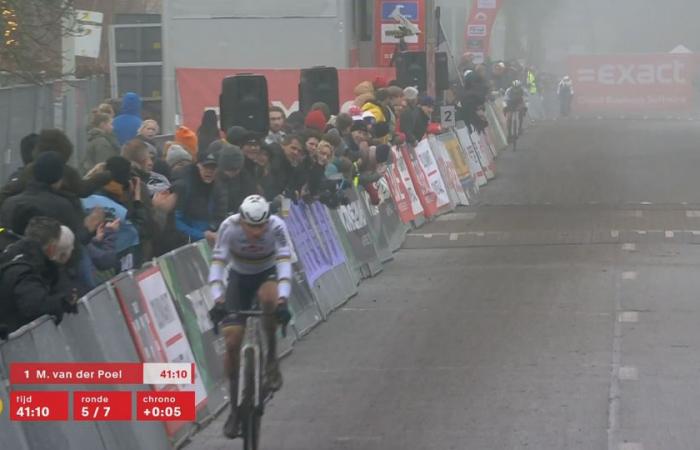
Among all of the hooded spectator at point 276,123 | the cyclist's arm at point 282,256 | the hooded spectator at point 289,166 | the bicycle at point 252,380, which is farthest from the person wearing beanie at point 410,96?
the bicycle at point 252,380

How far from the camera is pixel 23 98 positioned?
19.3 meters

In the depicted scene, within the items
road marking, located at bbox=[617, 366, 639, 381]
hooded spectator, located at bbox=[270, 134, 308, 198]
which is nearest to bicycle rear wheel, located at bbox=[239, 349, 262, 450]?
road marking, located at bbox=[617, 366, 639, 381]

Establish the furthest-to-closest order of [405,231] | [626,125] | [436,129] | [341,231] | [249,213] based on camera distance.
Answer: [626,125] < [436,129] < [405,231] < [341,231] < [249,213]

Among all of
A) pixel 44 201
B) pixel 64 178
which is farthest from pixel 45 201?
pixel 64 178

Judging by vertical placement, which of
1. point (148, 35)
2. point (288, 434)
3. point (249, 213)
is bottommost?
point (288, 434)

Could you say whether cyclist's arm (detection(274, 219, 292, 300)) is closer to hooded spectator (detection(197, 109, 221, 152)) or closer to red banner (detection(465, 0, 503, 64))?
hooded spectator (detection(197, 109, 221, 152))

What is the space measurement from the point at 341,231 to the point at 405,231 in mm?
4747

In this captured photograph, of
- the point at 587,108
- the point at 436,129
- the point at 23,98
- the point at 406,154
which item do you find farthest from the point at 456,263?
the point at 587,108

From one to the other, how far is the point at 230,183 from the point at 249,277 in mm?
2395

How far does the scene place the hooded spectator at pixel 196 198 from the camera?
1248cm

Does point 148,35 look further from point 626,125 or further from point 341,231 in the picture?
point 626,125

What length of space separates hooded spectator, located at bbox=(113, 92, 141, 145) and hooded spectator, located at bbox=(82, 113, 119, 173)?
133 cm

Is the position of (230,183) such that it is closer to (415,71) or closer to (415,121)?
(415,121)

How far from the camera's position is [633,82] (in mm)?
68250
